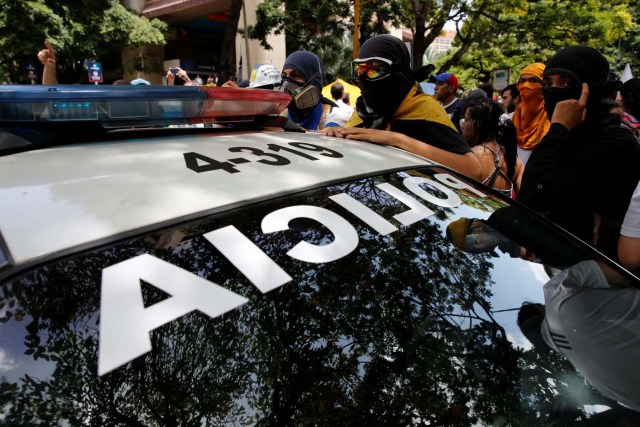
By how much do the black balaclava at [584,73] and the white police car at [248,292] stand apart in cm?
102

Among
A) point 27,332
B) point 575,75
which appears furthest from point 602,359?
point 575,75

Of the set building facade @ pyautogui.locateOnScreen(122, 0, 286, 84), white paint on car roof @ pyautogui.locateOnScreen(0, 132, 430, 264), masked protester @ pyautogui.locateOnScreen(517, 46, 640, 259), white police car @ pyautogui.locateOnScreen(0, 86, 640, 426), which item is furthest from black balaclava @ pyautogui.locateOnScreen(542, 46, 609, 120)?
building facade @ pyautogui.locateOnScreen(122, 0, 286, 84)

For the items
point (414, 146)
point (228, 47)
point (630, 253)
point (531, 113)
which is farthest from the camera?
Result: point (228, 47)

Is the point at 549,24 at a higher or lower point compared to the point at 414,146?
higher

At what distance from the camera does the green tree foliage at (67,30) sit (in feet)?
42.5

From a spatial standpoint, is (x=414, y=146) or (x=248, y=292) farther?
(x=414, y=146)

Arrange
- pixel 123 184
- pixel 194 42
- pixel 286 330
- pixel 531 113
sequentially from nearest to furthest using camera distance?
1. pixel 286 330
2. pixel 123 184
3. pixel 531 113
4. pixel 194 42

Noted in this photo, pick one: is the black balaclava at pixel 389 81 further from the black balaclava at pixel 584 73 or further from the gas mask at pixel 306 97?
the black balaclava at pixel 584 73

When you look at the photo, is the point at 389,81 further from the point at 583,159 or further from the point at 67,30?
the point at 67,30

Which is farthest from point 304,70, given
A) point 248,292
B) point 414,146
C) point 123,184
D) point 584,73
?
point 248,292

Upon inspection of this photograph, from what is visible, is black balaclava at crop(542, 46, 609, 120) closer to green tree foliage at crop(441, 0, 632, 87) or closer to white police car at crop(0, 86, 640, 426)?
white police car at crop(0, 86, 640, 426)

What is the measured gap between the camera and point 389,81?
245 cm

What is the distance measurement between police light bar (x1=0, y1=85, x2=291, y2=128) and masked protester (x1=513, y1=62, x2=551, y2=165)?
8.18 feet

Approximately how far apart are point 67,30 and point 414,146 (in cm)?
1552
